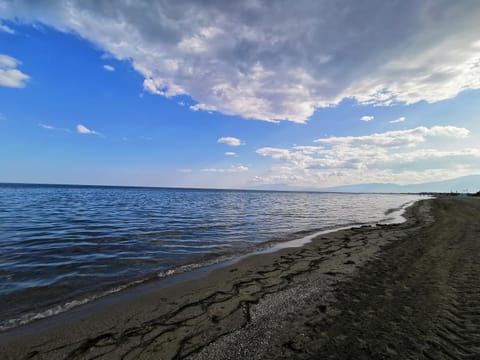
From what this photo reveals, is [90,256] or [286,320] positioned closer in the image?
[286,320]

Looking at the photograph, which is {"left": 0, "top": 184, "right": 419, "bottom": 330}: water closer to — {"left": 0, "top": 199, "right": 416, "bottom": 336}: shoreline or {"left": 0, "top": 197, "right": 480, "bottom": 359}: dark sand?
{"left": 0, "top": 199, "right": 416, "bottom": 336}: shoreline

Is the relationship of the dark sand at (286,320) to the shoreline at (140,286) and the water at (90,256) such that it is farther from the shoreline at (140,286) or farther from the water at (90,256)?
the water at (90,256)

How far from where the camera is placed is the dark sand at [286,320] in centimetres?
359

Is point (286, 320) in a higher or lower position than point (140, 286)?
higher

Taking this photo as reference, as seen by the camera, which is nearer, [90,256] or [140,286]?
[140,286]

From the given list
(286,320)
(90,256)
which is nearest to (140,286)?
(90,256)

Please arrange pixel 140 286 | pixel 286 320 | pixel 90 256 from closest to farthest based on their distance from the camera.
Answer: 1. pixel 286 320
2. pixel 140 286
3. pixel 90 256

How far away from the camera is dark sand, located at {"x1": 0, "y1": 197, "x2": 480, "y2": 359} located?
11.8 ft

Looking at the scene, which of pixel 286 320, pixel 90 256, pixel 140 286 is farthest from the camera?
pixel 90 256

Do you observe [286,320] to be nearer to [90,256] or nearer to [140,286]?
[140,286]

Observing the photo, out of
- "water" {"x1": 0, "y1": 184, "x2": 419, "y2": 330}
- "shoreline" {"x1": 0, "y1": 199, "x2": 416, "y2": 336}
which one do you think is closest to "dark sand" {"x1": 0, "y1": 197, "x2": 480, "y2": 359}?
"shoreline" {"x1": 0, "y1": 199, "x2": 416, "y2": 336}

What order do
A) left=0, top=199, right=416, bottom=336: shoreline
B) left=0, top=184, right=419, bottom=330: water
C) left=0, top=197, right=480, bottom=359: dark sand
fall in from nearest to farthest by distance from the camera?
left=0, top=197, right=480, bottom=359: dark sand, left=0, top=199, right=416, bottom=336: shoreline, left=0, top=184, right=419, bottom=330: water

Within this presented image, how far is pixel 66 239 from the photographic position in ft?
38.2

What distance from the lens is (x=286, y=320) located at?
4465mm
